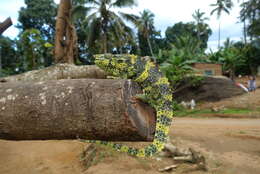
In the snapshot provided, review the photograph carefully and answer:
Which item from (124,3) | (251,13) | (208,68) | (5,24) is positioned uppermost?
(251,13)

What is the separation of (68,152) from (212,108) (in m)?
11.3

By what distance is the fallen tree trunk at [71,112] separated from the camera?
1805 mm

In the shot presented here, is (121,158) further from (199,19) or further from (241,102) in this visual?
(199,19)

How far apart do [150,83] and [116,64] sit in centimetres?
51

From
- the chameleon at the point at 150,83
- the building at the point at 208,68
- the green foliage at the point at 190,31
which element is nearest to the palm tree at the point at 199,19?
the green foliage at the point at 190,31

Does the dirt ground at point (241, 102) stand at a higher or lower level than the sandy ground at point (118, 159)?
higher

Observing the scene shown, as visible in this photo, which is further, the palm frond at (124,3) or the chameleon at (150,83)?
the palm frond at (124,3)

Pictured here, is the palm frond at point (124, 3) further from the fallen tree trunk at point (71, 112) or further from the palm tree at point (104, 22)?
the fallen tree trunk at point (71, 112)

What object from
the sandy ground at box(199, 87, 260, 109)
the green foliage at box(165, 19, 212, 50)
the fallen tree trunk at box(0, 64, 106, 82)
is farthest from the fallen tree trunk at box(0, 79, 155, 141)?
the green foliage at box(165, 19, 212, 50)

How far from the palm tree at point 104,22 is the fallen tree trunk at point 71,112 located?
1964 centimetres

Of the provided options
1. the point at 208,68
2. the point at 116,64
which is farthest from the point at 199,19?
the point at 116,64

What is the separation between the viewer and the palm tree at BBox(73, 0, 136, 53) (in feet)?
70.1

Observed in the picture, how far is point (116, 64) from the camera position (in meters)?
2.88

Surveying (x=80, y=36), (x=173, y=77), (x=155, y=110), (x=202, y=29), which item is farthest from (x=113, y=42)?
(x=202, y=29)
